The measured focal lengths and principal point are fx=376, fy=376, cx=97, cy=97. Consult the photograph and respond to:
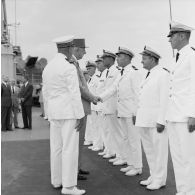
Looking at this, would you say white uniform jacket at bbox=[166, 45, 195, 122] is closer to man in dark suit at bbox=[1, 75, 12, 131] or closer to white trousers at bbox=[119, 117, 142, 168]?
white trousers at bbox=[119, 117, 142, 168]

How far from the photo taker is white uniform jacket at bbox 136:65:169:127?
210 inches

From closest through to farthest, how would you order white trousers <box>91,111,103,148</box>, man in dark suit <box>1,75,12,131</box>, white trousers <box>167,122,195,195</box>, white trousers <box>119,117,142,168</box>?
1. white trousers <box>167,122,195,195</box>
2. white trousers <box>119,117,142,168</box>
3. white trousers <box>91,111,103,148</box>
4. man in dark suit <box>1,75,12,131</box>

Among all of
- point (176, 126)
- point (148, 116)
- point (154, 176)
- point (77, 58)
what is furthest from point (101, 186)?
point (77, 58)

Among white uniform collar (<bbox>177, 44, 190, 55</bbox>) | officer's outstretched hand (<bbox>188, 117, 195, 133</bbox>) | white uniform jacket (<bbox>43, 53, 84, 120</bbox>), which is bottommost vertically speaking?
officer's outstretched hand (<bbox>188, 117, 195, 133</bbox>)

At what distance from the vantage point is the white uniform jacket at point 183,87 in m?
4.38

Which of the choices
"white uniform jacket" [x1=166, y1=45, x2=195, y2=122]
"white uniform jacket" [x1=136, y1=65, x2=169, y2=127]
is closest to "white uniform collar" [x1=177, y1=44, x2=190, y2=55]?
"white uniform jacket" [x1=166, y1=45, x2=195, y2=122]

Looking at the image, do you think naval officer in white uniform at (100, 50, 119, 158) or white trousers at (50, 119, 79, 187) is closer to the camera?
white trousers at (50, 119, 79, 187)

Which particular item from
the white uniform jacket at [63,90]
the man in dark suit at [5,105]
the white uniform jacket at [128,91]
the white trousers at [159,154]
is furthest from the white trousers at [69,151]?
the man in dark suit at [5,105]

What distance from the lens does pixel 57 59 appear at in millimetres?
5258

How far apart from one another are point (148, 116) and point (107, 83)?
6.81ft

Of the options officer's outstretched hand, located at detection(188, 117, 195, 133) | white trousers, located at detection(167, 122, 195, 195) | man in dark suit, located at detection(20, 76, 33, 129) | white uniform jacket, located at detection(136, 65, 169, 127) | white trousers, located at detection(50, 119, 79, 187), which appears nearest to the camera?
officer's outstretched hand, located at detection(188, 117, 195, 133)

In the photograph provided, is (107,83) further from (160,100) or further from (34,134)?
(34,134)

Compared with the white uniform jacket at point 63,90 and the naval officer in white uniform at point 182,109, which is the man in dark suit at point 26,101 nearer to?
the white uniform jacket at point 63,90

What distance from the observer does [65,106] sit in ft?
16.7
